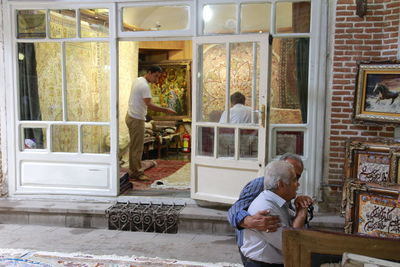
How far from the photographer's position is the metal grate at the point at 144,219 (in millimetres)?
4715

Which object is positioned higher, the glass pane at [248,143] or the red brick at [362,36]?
the red brick at [362,36]

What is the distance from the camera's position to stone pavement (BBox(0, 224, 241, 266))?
409cm

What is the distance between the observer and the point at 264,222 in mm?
2207

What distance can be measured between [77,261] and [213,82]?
2409mm

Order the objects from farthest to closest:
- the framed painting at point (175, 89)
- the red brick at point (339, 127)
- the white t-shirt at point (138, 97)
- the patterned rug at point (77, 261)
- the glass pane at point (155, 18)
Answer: the framed painting at point (175, 89), the white t-shirt at point (138, 97), the glass pane at point (155, 18), the red brick at point (339, 127), the patterned rug at point (77, 261)

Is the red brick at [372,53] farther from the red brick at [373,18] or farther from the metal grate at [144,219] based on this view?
the metal grate at [144,219]

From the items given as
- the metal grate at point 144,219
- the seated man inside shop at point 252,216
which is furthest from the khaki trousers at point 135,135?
the seated man inside shop at point 252,216

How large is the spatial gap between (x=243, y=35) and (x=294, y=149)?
4.76 ft

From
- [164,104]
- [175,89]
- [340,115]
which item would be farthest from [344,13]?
[164,104]

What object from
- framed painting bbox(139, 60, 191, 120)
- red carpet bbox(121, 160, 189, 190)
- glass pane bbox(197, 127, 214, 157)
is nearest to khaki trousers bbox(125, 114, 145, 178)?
red carpet bbox(121, 160, 189, 190)

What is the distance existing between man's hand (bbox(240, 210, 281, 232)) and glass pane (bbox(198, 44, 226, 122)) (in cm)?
256

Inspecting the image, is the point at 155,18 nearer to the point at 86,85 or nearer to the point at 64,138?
the point at 86,85

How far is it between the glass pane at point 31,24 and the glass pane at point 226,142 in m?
2.66

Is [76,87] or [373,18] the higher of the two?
[373,18]
